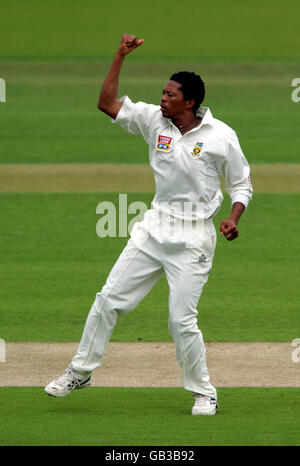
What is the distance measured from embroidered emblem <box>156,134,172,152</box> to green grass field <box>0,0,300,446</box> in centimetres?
167

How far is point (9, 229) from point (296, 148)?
914 cm

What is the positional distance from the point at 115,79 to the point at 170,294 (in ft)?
4.59

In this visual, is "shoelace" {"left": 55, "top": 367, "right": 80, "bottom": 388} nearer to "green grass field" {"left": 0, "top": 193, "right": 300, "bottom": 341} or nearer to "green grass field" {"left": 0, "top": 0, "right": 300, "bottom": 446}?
"green grass field" {"left": 0, "top": 0, "right": 300, "bottom": 446}

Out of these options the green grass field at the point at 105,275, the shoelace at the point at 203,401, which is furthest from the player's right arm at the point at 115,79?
the green grass field at the point at 105,275

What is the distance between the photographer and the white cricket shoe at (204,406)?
738 cm

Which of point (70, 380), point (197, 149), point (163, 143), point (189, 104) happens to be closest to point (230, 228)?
point (197, 149)

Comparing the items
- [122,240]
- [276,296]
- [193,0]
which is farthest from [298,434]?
[193,0]

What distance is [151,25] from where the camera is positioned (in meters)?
48.3

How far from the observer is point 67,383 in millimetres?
7555

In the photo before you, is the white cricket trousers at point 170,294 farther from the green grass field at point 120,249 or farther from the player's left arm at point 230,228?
the green grass field at point 120,249

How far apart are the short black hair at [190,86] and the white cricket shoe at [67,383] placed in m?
1.86

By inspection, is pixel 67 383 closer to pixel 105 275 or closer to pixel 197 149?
pixel 197 149

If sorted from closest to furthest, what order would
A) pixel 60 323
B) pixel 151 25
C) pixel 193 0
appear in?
pixel 60 323, pixel 151 25, pixel 193 0
